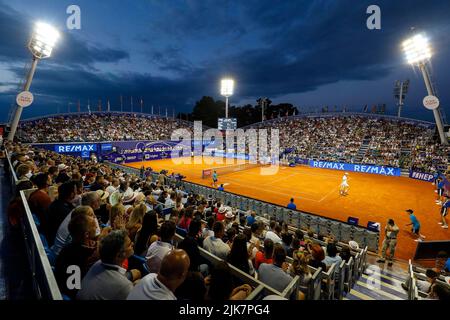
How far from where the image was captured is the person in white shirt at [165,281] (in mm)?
2273

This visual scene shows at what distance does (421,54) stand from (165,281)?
3783cm

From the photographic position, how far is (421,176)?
2833cm

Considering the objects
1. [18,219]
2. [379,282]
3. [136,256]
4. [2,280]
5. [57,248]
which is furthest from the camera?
[379,282]

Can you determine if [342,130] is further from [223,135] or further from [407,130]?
[223,135]

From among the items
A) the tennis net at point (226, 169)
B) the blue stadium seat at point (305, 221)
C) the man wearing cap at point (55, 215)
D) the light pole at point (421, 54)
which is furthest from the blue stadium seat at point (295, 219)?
the light pole at point (421, 54)

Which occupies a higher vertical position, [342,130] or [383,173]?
[342,130]

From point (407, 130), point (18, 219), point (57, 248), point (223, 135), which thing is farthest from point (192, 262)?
point (223, 135)

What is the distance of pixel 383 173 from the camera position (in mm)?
31766

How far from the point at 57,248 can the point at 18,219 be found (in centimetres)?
289

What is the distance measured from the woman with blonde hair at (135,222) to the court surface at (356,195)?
40.5 ft

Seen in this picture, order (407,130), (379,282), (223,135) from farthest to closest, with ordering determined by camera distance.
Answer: (223,135), (407,130), (379,282)

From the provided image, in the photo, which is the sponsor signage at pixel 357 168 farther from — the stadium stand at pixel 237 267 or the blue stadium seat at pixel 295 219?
the stadium stand at pixel 237 267

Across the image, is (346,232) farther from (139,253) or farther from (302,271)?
(139,253)

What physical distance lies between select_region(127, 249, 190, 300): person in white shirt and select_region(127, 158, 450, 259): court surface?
1277 cm
